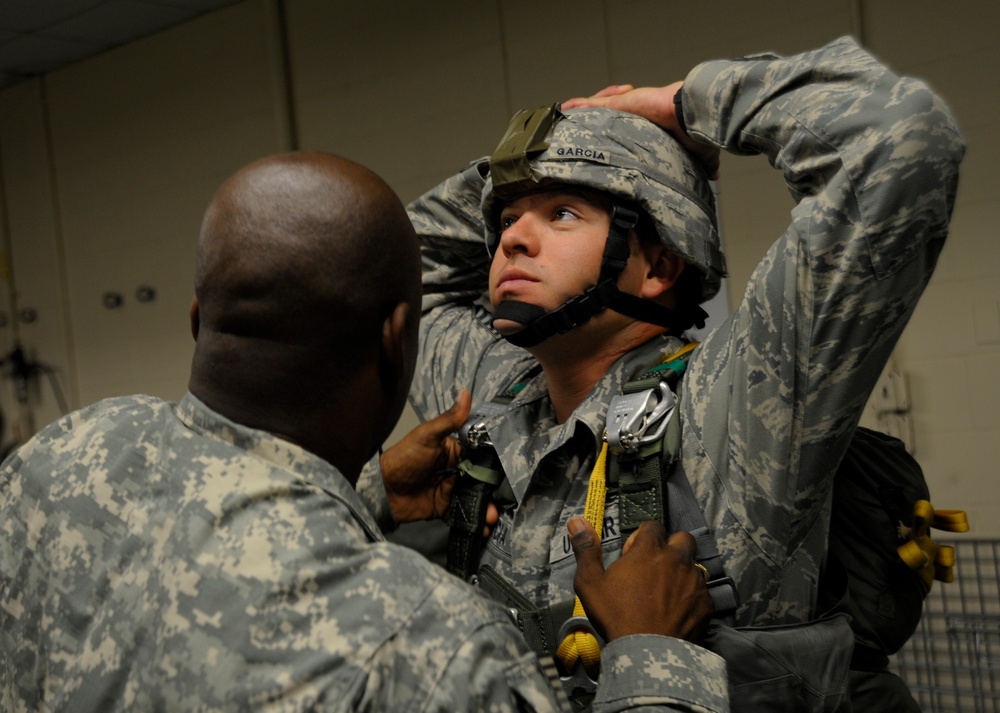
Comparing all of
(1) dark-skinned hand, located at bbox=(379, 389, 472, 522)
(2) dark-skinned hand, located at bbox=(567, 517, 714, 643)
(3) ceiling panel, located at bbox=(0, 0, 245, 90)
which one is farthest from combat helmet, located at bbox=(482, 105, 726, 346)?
(3) ceiling panel, located at bbox=(0, 0, 245, 90)

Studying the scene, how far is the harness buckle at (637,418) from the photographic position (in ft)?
4.68

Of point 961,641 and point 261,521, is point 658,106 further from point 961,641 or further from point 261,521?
point 961,641

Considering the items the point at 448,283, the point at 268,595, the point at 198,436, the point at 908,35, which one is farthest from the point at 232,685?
the point at 908,35

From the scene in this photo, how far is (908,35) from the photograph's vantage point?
2.68 m

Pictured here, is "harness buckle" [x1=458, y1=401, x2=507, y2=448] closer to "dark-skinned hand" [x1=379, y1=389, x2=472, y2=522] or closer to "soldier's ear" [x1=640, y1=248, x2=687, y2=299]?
"dark-skinned hand" [x1=379, y1=389, x2=472, y2=522]

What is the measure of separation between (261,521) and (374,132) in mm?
3196

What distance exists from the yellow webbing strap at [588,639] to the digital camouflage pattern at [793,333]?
3cm

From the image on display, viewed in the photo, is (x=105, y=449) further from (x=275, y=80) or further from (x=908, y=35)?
(x=275, y=80)

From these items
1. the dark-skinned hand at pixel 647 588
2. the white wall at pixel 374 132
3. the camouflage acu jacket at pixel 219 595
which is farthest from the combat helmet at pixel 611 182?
the white wall at pixel 374 132

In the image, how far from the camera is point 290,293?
91 cm

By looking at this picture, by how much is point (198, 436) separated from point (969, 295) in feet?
A: 7.76

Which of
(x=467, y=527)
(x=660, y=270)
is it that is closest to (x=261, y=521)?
(x=467, y=527)

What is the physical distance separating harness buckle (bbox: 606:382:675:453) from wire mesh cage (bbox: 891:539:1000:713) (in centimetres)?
121

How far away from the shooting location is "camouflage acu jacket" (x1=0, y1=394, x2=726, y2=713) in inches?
31.3
